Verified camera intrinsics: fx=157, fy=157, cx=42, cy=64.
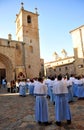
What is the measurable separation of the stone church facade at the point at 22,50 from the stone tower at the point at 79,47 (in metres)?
8.59

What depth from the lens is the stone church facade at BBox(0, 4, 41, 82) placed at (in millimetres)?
30828

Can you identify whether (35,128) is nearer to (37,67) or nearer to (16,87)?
(16,87)

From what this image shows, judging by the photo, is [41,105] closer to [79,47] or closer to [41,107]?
[41,107]

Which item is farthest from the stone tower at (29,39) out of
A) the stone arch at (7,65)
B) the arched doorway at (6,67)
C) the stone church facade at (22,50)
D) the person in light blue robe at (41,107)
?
the person in light blue robe at (41,107)

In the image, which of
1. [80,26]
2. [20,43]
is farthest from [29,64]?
[80,26]

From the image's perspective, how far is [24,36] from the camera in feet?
114

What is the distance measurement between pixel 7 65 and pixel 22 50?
4.69 m

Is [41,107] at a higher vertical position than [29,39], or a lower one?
lower

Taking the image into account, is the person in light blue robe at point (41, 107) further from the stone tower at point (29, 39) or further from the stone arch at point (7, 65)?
the stone tower at point (29, 39)

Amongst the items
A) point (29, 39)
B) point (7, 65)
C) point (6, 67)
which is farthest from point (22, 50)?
point (6, 67)

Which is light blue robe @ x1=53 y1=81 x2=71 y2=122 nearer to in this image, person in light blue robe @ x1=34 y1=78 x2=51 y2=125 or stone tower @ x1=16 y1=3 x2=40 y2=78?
person in light blue robe @ x1=34 y1=78 x2=51 y2=125

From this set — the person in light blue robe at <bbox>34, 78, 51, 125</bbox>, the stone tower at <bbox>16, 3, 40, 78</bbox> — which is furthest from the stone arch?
the person in light blue robe at <bbox>34, 78, 51, 125</bbox>

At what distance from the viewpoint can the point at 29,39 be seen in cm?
3519

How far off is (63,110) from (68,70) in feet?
123
